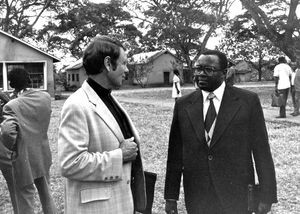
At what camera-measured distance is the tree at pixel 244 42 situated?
52.4 metres

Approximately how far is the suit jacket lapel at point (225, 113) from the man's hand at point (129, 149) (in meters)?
0.73

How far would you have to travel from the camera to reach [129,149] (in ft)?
8.37

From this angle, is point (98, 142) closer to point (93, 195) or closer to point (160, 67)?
point (93, 195)

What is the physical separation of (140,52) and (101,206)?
174ft

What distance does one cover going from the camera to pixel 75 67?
51406mm

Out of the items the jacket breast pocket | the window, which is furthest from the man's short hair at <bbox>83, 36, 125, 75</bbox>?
the window

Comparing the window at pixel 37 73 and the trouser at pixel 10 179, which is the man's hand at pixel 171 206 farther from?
the window at pixel 37 73

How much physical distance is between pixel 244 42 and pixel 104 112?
53822 millimetres

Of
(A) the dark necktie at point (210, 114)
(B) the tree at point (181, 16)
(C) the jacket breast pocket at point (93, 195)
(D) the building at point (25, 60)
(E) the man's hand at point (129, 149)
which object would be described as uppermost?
(B) the tree at point (181, 16)

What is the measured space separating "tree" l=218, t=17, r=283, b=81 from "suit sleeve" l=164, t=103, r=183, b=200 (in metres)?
48.9

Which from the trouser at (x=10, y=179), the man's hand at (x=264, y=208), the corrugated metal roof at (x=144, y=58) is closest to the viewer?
the man's hand at (x=264, y=208)

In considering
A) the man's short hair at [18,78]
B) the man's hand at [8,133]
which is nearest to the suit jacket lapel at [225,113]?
the man's hand at [8,133]

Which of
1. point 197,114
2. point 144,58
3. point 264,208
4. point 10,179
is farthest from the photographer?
point 144,58

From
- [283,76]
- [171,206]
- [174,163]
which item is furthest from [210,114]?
[283,76]
